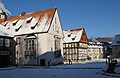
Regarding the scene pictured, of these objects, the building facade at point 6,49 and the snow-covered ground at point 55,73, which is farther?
the building facade at point 6,49

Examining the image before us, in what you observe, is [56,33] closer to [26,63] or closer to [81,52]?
[26,63]

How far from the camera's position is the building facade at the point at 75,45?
68688 mm

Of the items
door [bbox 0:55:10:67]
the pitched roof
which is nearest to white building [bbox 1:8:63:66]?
the pitched roof

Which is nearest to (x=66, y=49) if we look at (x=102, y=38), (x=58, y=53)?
(x=58, y=53)

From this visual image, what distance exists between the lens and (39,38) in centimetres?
4800

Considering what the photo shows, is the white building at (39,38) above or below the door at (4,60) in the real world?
above

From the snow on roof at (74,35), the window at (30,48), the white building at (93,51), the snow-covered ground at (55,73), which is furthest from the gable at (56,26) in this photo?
the white building at (93,51)

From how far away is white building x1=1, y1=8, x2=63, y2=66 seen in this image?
156 feet

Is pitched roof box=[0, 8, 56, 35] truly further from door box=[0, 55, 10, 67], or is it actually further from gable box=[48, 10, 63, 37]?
door box=[0, 55, 10, 67]

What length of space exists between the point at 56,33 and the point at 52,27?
2.70 meters

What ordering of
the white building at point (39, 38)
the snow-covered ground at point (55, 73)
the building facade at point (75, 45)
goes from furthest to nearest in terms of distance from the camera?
1. the building facade at point (75, 45)
2. the white building at point (39, 38)
3. the snow-covered ground at point (55, 73)

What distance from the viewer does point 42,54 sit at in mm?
47344

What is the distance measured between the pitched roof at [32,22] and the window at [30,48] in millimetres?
2257

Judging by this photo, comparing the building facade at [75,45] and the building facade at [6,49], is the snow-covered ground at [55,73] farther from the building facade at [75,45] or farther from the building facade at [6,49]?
the building facade at [75,45]
